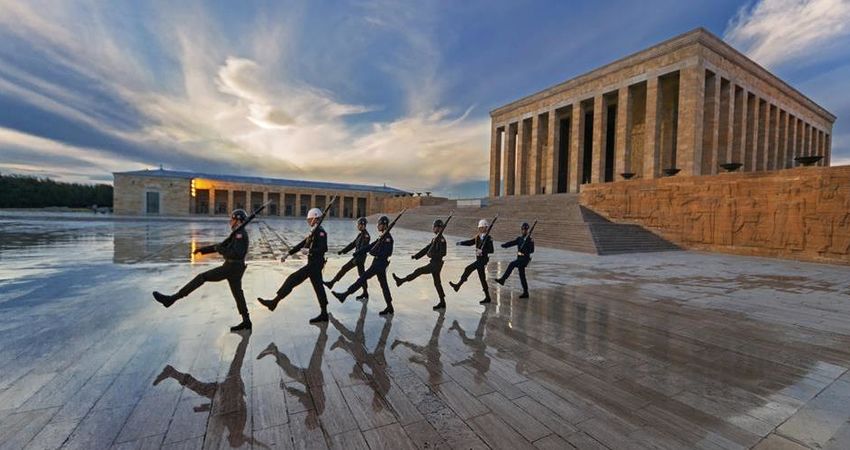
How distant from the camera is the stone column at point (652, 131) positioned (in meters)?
27.9

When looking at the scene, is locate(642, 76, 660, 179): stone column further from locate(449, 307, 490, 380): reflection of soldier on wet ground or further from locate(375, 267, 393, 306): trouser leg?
locate(375, 267, 393, 306): trouser leg

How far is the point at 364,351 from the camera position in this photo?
415 cm

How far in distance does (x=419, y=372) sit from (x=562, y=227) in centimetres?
1700

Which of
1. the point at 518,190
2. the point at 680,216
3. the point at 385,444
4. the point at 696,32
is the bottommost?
the point at 385,444

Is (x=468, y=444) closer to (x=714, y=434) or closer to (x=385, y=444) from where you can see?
(x=385, y=444)

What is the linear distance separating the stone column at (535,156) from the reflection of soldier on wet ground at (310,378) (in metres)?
38.0

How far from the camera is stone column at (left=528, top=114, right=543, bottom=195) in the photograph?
38.9m

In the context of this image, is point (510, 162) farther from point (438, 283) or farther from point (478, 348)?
point (478, 348)

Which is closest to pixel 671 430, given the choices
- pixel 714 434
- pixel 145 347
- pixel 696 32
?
pixel 714 434

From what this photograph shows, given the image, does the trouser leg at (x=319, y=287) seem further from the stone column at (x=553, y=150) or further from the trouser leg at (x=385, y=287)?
the stone column at (x=553, y=150)

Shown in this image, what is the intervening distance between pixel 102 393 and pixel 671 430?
15.4 ft

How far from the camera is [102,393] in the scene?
118 inches

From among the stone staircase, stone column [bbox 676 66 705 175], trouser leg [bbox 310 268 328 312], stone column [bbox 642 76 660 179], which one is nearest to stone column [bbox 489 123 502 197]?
the stone staircase

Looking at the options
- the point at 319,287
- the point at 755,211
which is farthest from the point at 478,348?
the point at 755,211
